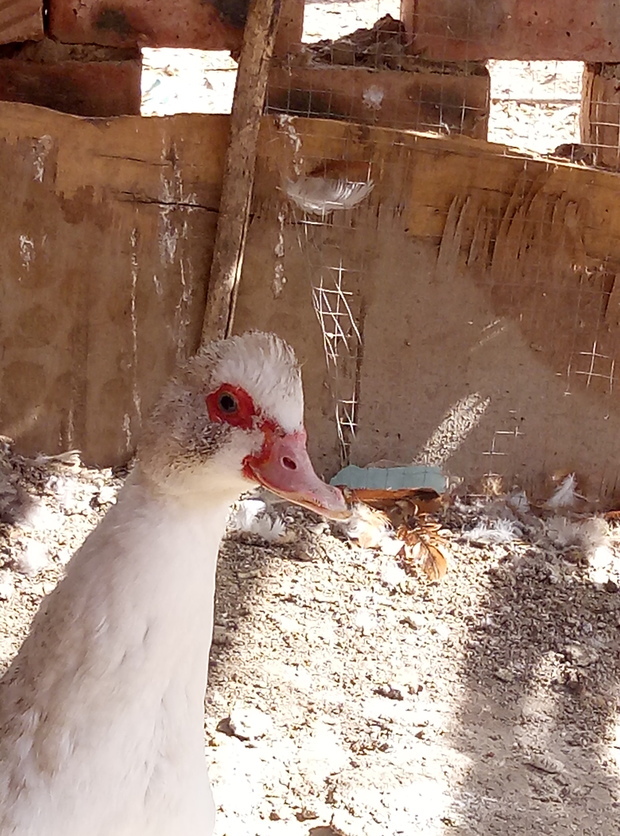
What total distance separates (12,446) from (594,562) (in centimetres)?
209

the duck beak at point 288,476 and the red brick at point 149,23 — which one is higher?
the red brick at point 149,23

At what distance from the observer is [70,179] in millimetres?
3076

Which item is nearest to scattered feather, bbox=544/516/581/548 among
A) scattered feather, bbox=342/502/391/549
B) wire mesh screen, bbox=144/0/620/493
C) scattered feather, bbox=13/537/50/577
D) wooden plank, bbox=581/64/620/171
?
wire mesh screen, bbox=144/0/620/493

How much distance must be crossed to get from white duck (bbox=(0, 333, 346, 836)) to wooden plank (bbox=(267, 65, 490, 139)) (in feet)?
6.90

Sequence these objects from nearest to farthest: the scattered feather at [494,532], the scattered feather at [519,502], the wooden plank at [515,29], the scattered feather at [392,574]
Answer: the scattered feather at [392,574], the wooden plank at [515,29], the scattered feather at [494,532], the scattered feather at [519,502]

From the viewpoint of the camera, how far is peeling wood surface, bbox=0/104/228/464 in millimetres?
3051

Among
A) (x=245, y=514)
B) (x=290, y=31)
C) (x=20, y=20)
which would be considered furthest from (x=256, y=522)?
(x=20, y=20)

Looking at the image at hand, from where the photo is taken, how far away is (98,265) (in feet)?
10.4

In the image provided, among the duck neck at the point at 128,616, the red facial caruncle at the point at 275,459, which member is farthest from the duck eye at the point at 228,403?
the duck neck at the point at 128,616

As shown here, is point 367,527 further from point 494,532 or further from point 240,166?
point 240,166

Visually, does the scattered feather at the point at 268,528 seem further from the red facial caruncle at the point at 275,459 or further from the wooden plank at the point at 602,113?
the red facial caruncle at the point at 275,459

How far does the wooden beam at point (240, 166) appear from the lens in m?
Result: 2.90

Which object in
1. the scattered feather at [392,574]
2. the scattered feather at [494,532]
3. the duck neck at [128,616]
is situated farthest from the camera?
the scattered feather at [494,532]

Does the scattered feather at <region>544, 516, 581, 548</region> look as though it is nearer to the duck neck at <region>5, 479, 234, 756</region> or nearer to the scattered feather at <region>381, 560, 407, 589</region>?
the scattered feather at <region>381, 560, 407, 589</region>
